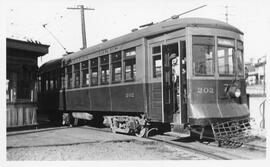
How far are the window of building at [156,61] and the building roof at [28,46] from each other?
15.8ft

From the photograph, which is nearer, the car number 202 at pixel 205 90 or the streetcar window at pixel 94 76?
the car number 202 at pixel 205 90

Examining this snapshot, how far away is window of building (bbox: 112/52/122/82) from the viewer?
37.2 ft

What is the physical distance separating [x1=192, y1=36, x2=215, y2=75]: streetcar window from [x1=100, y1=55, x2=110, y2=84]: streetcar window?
371 cm

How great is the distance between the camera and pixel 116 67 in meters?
11.5

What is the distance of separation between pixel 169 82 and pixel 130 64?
1.69m

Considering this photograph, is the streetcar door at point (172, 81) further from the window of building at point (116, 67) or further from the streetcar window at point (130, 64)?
the window of building at point (116, 67)

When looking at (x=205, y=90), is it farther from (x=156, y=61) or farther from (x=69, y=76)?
(x=69, y=76)

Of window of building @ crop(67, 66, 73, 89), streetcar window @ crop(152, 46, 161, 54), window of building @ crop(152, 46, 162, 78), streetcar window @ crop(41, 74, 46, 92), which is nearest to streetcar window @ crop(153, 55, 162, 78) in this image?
window of building @ crop(152, 46, 162, 78)

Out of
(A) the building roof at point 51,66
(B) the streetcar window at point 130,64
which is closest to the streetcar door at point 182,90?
(B) the streetcar window at point 130,64

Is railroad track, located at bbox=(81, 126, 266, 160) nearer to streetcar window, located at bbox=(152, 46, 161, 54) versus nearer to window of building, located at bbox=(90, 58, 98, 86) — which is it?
streetcar window, located at bbox=(152, 46, 161, 54)

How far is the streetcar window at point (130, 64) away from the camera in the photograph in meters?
10.7
